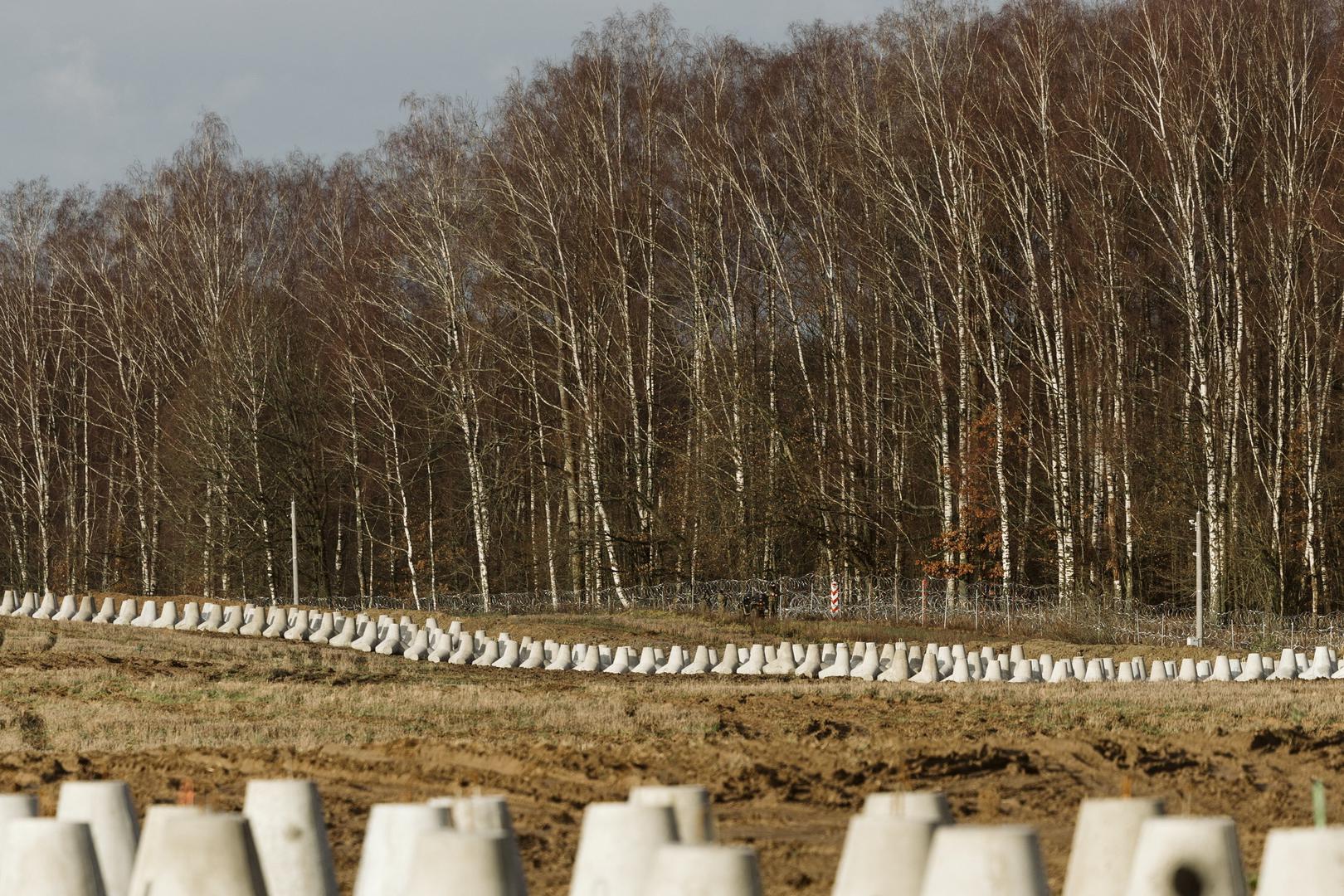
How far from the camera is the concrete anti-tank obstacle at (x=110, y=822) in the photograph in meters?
6.57

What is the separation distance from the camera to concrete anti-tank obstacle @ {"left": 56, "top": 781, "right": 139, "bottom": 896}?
6566 millimetres

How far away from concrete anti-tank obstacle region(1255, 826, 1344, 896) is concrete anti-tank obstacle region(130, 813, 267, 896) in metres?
2.80

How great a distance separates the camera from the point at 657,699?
61.6 feet

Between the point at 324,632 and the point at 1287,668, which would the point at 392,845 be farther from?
the point at 324,632

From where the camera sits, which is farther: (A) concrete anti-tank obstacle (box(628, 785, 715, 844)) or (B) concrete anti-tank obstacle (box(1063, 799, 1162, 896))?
(A) concrete anti-tank obstacle (box(628, 785, 715, 844))

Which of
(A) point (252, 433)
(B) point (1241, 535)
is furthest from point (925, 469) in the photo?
(A) point (252, 433)

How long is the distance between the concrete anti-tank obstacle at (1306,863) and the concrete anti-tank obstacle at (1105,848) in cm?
81

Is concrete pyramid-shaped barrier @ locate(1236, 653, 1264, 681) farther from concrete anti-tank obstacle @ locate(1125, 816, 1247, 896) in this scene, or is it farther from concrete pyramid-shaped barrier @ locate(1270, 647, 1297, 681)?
concrete anti-tank obstacle @ locate(1125, 816, 1247, 896)

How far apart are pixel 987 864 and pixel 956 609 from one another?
3363cm

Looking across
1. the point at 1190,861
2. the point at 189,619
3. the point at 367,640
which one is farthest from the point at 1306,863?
the point at 189,619

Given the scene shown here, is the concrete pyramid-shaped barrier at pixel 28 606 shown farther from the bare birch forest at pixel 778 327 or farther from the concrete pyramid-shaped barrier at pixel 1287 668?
the concrete pyramid-shaped barrier at pixel 1287 668

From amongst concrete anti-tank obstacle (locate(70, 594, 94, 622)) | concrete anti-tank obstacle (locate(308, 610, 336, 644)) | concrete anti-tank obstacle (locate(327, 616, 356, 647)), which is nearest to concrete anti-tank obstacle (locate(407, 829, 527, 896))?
concrete anti-tank obstacle (locate(327, 616, 356, 647))

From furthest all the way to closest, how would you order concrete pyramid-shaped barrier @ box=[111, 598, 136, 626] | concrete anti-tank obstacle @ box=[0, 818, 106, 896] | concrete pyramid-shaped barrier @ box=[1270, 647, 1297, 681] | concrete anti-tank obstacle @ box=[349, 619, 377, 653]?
concrete pyramid-shaped barrier @ box=[111, 598, 136, 626] < concrete anti-tank obstacle @ box=[349, 619, 377, 653] < concrete pyramid-shaped barrier @ box=[1270, 647, 1297, 681] < concrete anti-tank obstacle @ box=[0, 818, 106, 896]

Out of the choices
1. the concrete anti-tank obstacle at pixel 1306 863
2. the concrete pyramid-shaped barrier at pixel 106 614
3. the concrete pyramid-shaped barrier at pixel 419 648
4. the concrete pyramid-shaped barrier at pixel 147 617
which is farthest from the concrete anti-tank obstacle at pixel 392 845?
the concrete pyramid-shaped barrier at pixel 106 614
